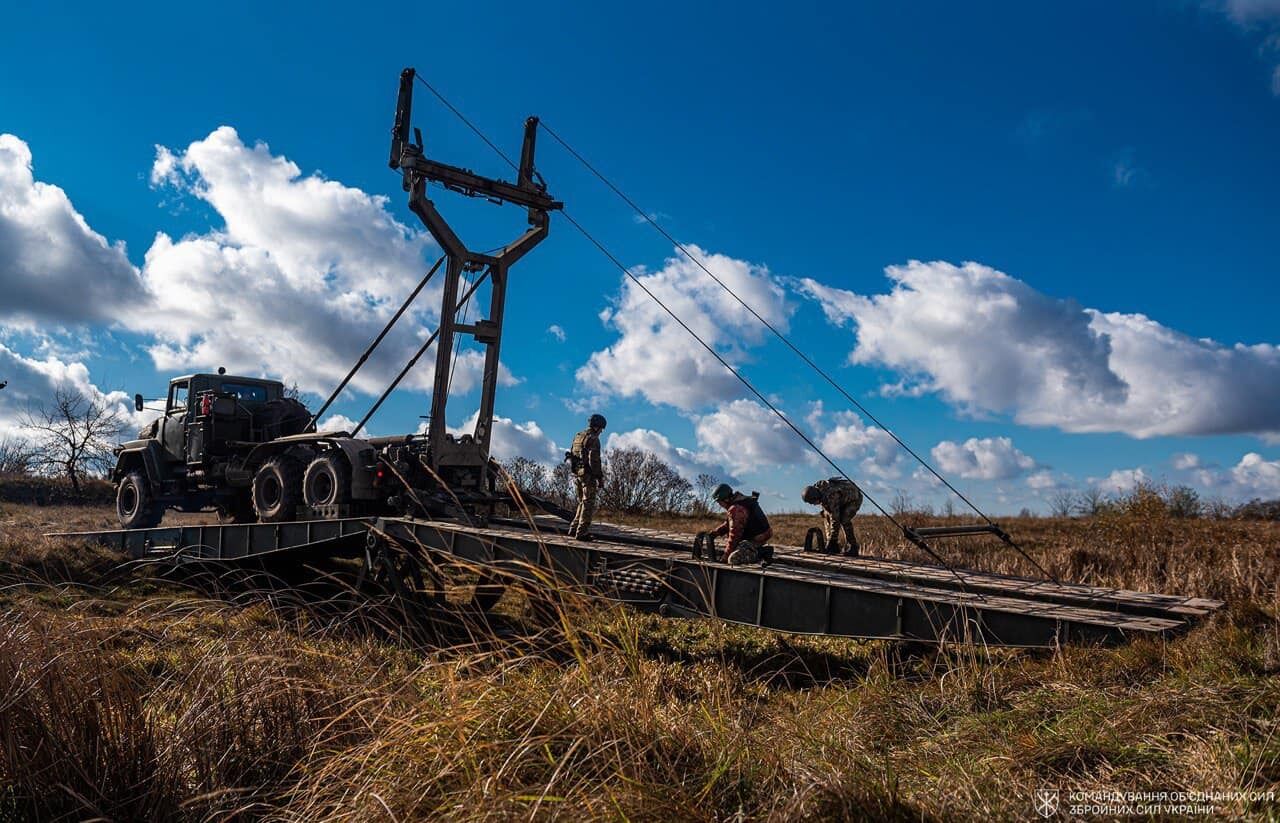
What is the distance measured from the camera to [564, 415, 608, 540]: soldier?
9109 millimetres

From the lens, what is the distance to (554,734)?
124 inches

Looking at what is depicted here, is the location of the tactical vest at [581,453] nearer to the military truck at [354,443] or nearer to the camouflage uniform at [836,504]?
→ the military truck at [354,443]

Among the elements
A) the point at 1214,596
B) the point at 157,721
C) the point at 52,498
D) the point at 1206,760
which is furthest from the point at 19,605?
the point at 52,498

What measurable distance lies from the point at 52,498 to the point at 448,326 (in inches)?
813

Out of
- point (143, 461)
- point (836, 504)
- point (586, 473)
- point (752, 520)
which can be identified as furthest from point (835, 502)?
point (143, 461)

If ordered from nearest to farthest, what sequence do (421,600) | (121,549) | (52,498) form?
(421,600)
(121,549)
(52,498)

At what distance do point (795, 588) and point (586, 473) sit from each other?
9.14 ft

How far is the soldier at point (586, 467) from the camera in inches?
359

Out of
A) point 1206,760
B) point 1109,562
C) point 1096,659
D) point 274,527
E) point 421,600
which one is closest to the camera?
point 1206,760

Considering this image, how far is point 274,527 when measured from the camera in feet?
34.5

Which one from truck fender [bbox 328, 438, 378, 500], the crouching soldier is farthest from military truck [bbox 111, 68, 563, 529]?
the crouching soldier

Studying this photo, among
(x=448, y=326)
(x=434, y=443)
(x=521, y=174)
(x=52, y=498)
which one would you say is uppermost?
(x=521, y=174)

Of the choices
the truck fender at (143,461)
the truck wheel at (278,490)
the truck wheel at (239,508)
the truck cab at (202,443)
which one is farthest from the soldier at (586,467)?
the truck fender at (143,461)

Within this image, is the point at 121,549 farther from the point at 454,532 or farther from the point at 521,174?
the point at 521,174
